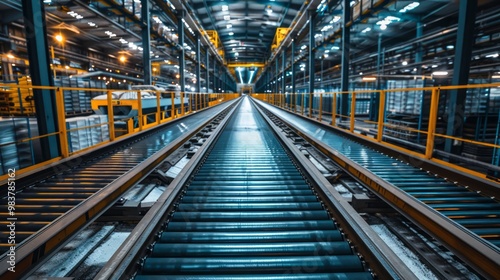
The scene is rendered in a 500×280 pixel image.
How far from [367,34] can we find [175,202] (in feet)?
76.1

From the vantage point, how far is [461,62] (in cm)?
493

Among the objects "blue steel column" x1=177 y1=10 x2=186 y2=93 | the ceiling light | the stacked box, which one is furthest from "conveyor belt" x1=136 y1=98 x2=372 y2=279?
the ceiling light

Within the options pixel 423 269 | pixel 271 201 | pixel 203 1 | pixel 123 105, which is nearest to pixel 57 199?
pixel 271 201

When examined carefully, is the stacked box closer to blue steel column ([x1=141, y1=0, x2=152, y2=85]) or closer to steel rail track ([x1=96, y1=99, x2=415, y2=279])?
blue steel column ([x1=141, y1=0, x2=152, y2=85])

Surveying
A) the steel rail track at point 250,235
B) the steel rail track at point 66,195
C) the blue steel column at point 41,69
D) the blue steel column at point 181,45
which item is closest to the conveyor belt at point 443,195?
the steel rail track at point 250,235

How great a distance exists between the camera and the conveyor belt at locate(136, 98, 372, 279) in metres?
1.96

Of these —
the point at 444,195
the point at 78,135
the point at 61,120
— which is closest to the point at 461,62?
the point at 444,195

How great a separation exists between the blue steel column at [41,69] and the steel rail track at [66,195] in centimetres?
62

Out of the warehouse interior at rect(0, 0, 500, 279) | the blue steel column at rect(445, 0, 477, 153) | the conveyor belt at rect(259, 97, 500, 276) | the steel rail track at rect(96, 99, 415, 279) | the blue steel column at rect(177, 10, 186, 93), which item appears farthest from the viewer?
the blue steel column at rect(177, 10, 186, 93)

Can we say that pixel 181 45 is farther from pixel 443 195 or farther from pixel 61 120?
pixel 443 195

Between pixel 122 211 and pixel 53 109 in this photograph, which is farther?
pixel 53 109

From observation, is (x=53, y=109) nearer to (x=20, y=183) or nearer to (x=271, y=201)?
(x=20, y=183)

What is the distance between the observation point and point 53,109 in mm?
4703

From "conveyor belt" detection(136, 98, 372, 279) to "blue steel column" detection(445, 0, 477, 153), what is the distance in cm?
339
